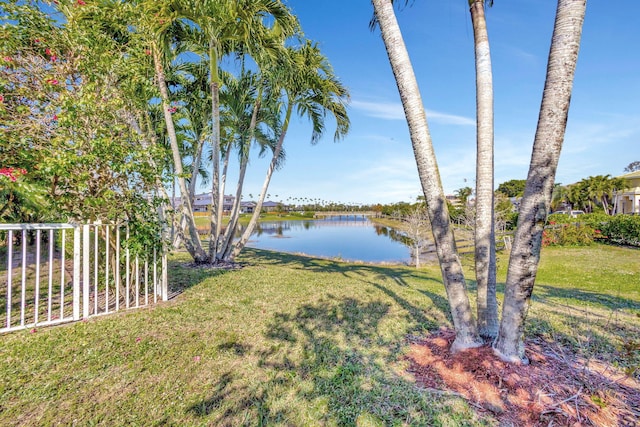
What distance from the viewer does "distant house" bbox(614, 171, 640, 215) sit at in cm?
2589

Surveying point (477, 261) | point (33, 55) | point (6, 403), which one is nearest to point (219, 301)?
point (6, 403)

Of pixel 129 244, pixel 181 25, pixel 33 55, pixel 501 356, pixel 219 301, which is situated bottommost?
pixel 219 301

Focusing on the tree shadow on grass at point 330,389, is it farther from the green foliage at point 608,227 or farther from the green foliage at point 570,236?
the green foliage at point 608,227

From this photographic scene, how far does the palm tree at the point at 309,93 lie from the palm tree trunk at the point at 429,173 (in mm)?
5123

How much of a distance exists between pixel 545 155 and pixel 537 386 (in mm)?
1782

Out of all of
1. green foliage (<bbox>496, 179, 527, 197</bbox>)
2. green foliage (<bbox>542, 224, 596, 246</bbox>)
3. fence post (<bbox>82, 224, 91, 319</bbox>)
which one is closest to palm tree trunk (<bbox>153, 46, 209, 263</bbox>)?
fence post (<bbox>82, 224, 91, 319</bbox>)

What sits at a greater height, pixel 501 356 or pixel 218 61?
→ pixel 218 61

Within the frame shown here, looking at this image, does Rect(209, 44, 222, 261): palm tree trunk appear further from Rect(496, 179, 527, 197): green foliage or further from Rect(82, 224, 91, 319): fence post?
Rect(496, 179, 527, 197): green foliage

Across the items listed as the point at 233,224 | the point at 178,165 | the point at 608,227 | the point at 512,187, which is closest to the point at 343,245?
the point at 608,227

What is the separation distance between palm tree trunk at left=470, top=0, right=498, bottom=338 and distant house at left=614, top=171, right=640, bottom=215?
115ft

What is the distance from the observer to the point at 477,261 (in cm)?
285

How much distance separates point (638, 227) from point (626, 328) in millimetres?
15210

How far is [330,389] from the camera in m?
2.31

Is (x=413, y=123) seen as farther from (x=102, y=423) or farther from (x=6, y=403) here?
(x=6, y=403)
